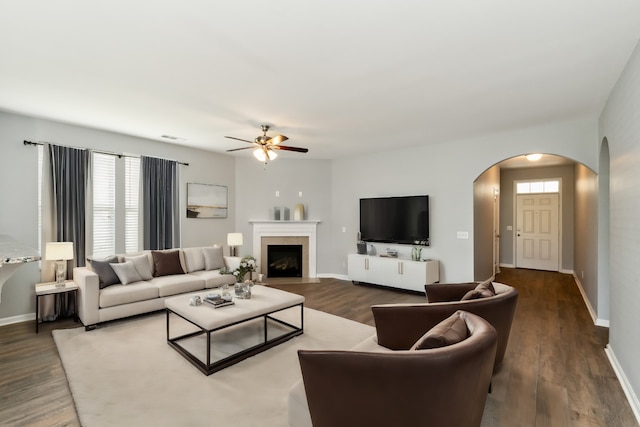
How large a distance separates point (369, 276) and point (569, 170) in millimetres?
5721

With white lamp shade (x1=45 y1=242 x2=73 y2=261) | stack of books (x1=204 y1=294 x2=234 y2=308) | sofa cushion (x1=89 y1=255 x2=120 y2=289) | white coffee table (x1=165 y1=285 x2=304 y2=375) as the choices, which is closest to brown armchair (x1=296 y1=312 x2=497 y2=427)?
white coffee table (x1=165 y1=285 x2=304 y2=375)

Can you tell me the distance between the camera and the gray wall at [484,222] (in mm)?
5367

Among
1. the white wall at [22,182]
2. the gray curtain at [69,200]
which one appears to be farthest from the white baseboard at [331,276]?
the white wall at [22,182]

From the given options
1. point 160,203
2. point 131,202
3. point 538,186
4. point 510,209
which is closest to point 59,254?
point 131,202

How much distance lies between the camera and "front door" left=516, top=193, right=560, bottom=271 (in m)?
7.58

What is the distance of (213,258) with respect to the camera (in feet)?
17.6

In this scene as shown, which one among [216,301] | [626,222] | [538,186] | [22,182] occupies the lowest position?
[216,301]

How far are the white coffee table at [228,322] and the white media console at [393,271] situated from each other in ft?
8.02

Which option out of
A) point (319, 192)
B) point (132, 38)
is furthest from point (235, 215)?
point (132, 38)

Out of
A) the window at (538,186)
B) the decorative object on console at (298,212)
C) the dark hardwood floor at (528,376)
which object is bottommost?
the dark hardwood floor at (528,376)

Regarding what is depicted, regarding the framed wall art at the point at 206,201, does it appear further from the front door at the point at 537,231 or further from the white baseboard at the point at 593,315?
the front door at the point at 537,231

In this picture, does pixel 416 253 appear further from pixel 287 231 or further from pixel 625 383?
pixel 625 383

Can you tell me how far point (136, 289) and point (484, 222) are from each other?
6.05m

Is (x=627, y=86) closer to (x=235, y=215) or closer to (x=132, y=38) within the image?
(x=132, y=38)
